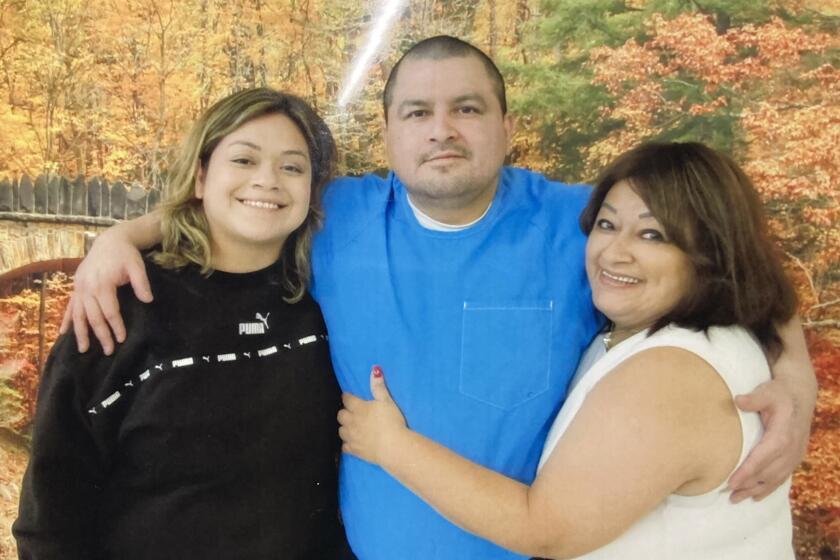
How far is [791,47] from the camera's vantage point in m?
1.79

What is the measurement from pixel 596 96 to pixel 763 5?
1.83 ft

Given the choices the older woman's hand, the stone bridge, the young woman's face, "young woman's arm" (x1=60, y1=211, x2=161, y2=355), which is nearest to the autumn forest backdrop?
the stone bridge

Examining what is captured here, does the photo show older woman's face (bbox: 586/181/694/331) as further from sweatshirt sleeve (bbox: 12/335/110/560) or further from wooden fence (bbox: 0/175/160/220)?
wooden fence (bbox: 0/175/160/220)

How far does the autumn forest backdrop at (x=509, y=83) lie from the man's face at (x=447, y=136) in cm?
44

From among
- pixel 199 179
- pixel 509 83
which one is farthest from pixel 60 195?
pixel 509 83

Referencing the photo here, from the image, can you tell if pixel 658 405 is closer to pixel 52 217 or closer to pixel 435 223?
pixel 435 223

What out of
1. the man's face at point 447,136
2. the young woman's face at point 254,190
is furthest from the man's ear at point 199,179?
the man's face at point 447,136

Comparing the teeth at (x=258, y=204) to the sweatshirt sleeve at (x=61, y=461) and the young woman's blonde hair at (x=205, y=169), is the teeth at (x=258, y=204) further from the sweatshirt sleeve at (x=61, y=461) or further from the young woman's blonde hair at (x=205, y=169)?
the sweatshirt sleeve at (x=61, y=461)

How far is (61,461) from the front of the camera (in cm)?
122

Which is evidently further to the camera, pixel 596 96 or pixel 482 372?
pixel 596 96

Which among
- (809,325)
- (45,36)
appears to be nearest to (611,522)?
(809,325)

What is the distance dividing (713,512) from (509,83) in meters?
1.33

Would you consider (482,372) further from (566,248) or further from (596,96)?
(596,96)

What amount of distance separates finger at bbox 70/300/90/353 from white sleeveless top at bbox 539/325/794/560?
1041 mm
